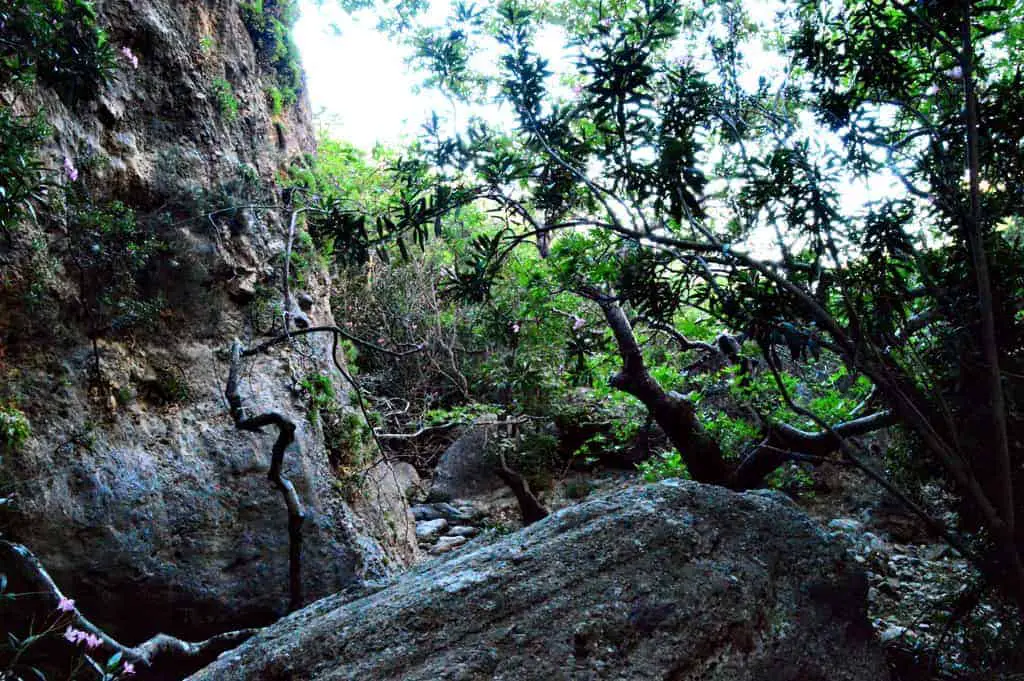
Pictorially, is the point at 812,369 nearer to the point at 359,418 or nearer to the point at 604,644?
the point at 359,418

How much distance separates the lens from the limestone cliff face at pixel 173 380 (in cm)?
421

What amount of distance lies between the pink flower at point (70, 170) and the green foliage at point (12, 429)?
1621 mm

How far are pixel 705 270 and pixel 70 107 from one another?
470 centimetres

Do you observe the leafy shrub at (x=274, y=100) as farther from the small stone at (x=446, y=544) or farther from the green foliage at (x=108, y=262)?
the small stone at (x=446, y=544)

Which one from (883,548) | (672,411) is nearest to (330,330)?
(672,411)

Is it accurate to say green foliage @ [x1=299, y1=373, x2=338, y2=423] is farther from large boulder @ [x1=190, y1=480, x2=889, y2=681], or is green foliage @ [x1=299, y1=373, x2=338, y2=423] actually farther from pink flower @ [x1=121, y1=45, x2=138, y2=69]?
large boulder @ [x1=190, y1=480, x2=889, y2=681]

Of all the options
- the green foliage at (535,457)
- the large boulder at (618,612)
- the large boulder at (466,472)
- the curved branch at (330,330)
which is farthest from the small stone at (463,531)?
the large boulder at (618,612)

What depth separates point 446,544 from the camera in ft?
23.3

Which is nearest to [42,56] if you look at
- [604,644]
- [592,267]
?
[592,267]

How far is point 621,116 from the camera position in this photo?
2723 millimetres

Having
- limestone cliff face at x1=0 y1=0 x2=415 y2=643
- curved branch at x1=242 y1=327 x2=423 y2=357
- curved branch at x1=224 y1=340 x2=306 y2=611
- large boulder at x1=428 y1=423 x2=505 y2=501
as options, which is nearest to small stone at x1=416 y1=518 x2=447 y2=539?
large boulder at x1=428 y1=423 x2=505 y2=501

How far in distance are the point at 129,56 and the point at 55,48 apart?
146cm

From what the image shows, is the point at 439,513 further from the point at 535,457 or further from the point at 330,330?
the point at 330,330

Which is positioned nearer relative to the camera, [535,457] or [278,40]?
[278,40]
